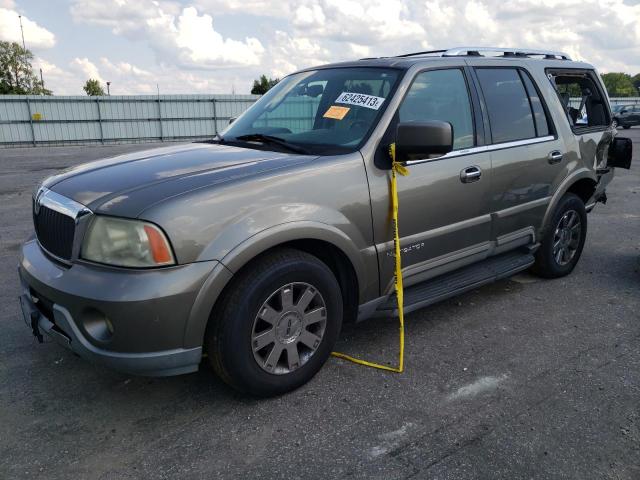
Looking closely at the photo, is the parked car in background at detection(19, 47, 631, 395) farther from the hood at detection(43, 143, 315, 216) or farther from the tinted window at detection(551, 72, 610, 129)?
the tinted window at detection(551, 72, 610, 129)

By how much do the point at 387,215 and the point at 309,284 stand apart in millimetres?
663

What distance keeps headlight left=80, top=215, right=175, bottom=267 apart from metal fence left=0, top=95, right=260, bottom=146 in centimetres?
2522

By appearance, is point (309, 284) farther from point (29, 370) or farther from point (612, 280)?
point (612, 280)

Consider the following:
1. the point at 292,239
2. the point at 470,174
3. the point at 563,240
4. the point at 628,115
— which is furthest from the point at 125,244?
the point at 628,115

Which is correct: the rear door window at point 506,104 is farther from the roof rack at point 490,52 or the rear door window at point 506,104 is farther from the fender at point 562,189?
the fender at point 562,189

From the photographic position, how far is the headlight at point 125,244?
7.84 ft

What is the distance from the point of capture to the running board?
338 centimetres

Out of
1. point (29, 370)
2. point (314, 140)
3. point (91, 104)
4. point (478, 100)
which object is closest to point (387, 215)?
point (314, 140)

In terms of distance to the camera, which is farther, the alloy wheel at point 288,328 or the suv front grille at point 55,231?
the alloy wheel at point 288,328

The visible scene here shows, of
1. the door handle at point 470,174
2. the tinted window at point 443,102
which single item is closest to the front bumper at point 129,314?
the tinted window at point 443,102

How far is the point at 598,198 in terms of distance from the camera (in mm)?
5266

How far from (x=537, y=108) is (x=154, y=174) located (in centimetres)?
307

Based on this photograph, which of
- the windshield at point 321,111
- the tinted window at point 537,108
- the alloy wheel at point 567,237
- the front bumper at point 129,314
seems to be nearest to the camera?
the front bumper at point 129,314

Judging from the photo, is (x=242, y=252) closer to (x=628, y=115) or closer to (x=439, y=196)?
(x=439, y=196)
